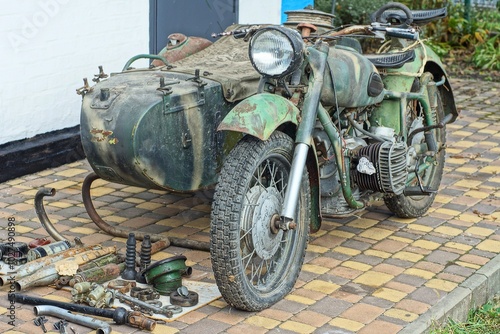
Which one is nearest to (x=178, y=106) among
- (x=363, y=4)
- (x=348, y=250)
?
(x=348, y=250)

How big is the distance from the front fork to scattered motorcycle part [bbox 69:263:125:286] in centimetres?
103

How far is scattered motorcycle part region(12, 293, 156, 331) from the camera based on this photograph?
458cm

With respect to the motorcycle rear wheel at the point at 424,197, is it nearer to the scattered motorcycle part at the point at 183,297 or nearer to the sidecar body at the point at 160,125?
the sidecar body at the point at 160,125

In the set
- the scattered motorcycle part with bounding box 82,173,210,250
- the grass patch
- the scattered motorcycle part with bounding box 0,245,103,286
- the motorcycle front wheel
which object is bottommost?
the grass patch

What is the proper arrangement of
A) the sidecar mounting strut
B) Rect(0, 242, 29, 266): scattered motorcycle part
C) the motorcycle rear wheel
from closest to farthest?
Rect(0, 242, 29, 266): scattered motorcycle part
the sidecar mounting strut
the motorcycle rear wheel

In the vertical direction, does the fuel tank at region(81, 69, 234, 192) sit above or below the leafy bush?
above

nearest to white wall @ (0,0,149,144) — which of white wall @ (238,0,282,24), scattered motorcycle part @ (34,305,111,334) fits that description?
white wall @ (238,0,282,24)

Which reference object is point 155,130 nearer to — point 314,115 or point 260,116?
point 260,116

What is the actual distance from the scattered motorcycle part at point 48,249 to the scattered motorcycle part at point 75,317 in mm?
647

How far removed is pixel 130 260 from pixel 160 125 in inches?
30.2

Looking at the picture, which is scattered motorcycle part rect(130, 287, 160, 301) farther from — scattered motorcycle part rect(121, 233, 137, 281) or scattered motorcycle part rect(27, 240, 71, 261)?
scattered motorcycle part rect(27, 240, 71, 261)

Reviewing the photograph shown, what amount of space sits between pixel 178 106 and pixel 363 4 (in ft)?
24.3

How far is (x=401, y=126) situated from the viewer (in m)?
6.07
